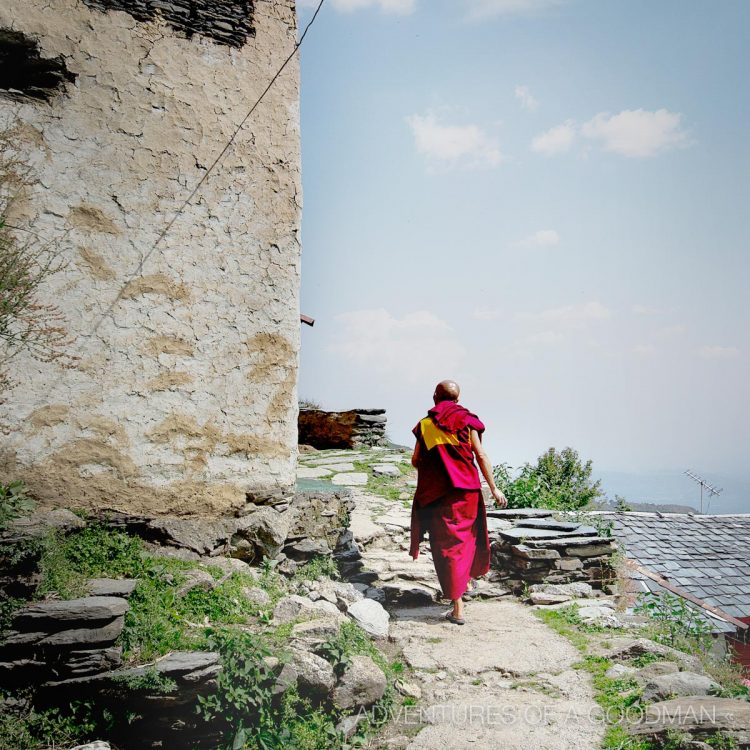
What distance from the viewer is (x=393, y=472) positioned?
8.87 meters

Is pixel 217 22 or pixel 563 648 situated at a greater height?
pixel 217 22

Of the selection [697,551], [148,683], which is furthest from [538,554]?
[697,551]

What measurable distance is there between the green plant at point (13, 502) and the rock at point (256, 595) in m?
1.38

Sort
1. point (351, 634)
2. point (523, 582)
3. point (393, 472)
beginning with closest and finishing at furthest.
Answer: point (351, 634), point (523, 582), point (393, 472)

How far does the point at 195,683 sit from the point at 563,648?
A: 8.46 ft

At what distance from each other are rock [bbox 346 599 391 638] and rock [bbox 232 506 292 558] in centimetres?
72

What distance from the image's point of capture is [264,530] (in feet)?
13.6

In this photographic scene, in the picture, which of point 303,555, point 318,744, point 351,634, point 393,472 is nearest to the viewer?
point 318,744

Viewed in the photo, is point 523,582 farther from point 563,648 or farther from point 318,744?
point 318,744

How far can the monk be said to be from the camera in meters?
4.59

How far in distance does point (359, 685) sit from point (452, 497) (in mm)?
1918

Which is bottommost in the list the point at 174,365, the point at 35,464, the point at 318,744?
the point at 318,744

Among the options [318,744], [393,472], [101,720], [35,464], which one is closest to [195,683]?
[101,720]

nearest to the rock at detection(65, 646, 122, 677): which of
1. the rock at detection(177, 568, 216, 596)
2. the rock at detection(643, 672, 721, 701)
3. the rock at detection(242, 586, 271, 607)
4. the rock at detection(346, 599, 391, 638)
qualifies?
the rock at detection(177, 568, 216, 596)
